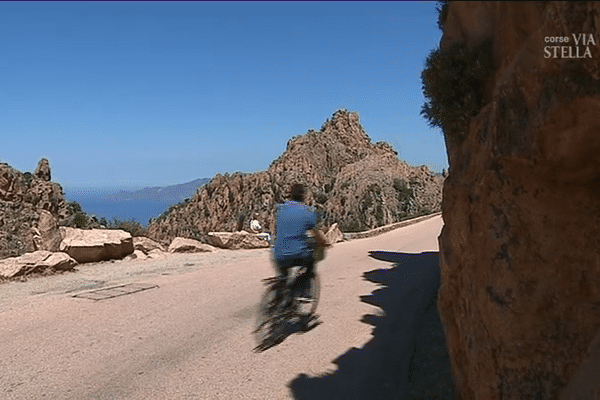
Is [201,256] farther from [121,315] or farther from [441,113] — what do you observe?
[441,113]

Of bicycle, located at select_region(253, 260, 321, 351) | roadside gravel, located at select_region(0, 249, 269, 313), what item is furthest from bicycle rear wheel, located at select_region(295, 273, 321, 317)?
roadside gravel, located at select_region(0, 249, 269, 313)

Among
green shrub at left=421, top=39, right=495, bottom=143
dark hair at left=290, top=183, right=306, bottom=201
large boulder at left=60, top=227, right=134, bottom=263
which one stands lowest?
large boulder at left=60, top=227, right=134, bottom=263

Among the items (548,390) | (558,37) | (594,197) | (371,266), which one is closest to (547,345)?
(548,390)

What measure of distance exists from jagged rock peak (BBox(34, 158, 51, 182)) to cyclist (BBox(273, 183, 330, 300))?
32.9 metres

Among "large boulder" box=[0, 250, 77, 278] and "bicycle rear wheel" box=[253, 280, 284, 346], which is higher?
"large boulder" box=[0, 250, 77, 278]

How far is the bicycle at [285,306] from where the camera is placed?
6.92 metres

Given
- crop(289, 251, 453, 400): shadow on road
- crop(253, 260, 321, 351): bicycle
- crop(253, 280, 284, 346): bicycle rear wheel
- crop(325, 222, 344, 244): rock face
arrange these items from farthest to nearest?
1. crop(325, 222, 344, 244): rock face
2. crop(253, 260, 321, 351): bicycle
3. crop(253, 280, 284, 346): bicycle rear wheel
4. crop(289, 251, 453, 400): shadow on road

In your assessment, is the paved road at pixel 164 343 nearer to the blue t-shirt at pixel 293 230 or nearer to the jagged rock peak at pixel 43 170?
the blue t-shirt at pixel 293 230

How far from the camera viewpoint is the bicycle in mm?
6922

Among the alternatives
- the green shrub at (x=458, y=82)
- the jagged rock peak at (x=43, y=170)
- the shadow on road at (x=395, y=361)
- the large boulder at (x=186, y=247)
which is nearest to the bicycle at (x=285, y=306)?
the shadow on road at (x=395, y=361)

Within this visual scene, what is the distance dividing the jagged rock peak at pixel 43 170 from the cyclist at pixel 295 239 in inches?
1294

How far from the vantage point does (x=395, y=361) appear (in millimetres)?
5785

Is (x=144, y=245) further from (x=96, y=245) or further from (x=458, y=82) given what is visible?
(x=458, y=82)

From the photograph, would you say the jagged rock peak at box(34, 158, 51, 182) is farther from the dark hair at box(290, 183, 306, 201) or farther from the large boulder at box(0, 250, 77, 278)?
the dark hair at box(290, 183, 306, 201)
